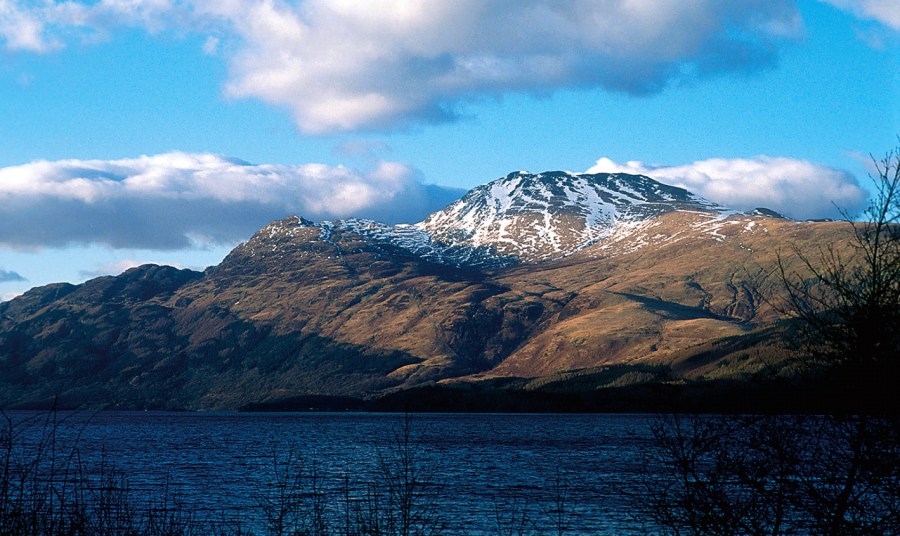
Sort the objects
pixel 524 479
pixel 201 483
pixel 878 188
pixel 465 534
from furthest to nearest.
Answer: pixel 524 479 < pixel 201 483 < pixel 465 534 < pixel 878 188

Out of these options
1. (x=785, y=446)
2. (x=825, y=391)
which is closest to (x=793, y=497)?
(x=785, y=446)

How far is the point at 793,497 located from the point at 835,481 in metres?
1.43

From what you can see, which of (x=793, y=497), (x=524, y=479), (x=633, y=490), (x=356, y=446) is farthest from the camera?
(x=356, y=446)

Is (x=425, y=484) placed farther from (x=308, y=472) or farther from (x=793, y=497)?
(x=793, y=497)

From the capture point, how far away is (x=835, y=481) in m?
20.6

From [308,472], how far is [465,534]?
49593mm

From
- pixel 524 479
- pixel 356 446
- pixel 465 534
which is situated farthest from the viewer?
pixel 356 446

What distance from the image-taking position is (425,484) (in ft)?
302

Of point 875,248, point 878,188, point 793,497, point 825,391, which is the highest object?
point 878,188

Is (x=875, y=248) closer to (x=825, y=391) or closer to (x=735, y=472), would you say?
(x=825, y=391)

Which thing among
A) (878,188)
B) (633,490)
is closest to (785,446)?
(878,188)

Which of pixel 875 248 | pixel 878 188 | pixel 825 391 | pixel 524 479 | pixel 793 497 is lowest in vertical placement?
pixel 524 479

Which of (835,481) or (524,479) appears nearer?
(835,481)

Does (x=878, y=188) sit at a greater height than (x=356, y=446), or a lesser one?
greater
